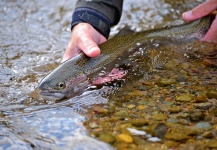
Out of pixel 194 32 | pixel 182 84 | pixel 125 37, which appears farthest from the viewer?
pixel 194 32

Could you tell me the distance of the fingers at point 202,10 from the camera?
438 cm

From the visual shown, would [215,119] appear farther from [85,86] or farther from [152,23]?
[152,23]

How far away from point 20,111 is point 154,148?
113 cm

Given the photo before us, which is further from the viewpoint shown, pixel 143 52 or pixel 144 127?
pixel 143 52

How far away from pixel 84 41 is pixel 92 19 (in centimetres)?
51

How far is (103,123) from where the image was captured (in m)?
2.51

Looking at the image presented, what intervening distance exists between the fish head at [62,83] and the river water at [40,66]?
0.09 m

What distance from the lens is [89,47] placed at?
3311 mm

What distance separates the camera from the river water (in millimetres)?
2381

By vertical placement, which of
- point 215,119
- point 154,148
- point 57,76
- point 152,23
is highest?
point 152,23

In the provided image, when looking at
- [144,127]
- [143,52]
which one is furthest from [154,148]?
[143,52]

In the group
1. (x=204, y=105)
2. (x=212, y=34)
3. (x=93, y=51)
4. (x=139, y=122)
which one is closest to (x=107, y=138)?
(x=139, y=122)

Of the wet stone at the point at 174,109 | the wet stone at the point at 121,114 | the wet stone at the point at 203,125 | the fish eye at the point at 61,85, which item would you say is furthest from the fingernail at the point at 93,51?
the wet stone at the point at 203,125

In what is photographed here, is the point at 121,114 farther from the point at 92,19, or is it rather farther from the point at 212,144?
the point at 92,19
